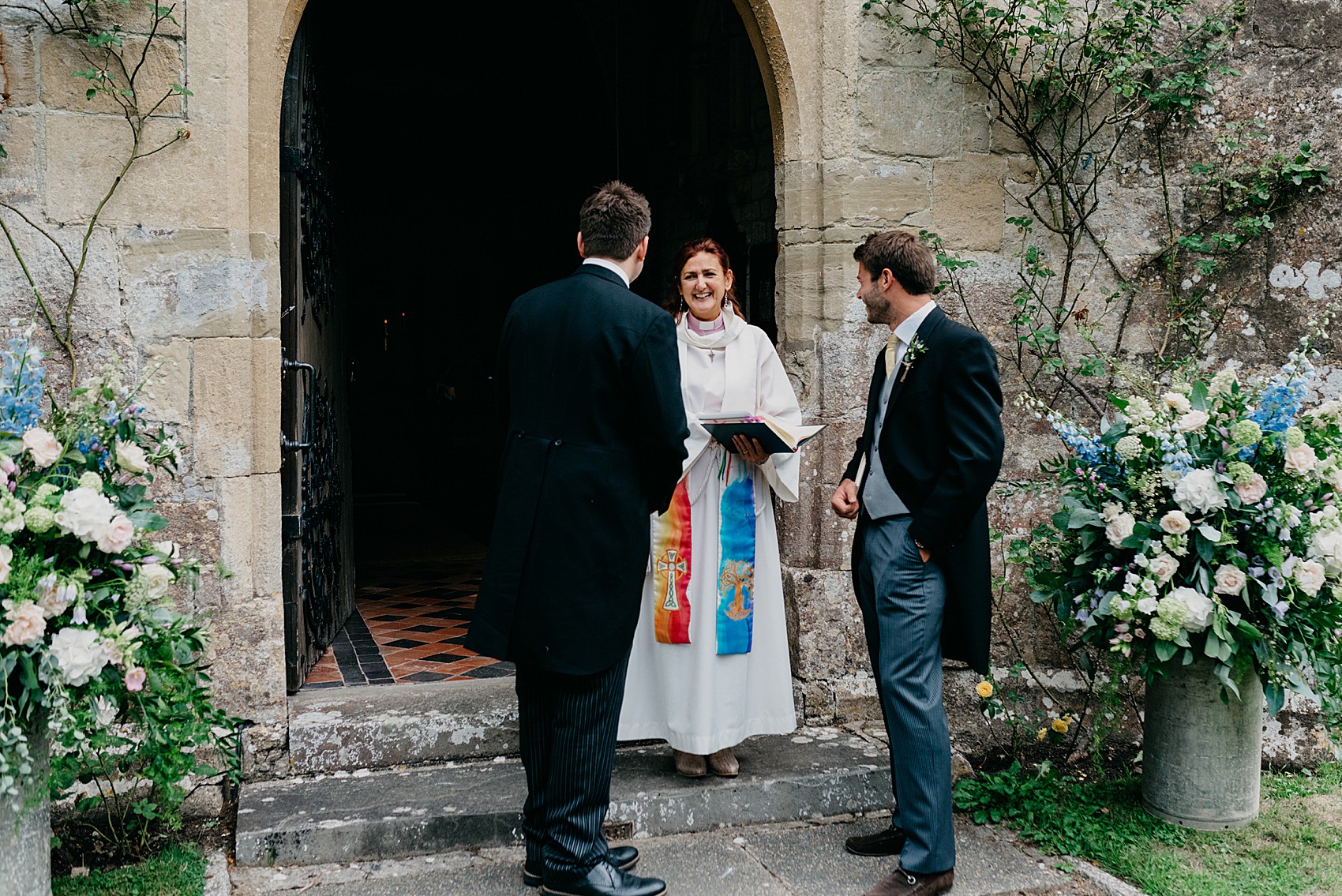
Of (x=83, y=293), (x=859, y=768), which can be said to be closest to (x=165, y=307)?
(x=83, y=293)

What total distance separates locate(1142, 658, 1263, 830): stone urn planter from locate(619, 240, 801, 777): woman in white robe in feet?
4.00

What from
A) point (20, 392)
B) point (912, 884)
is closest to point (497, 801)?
point (912, 884)

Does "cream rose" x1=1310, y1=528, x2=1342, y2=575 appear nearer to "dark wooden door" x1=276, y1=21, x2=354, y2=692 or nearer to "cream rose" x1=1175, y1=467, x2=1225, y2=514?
"cream rose" x1=1175, y1=467, x2=1225, y2=514

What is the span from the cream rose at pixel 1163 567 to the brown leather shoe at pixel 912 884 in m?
1.06

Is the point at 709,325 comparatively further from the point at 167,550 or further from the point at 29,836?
the point at 29,836

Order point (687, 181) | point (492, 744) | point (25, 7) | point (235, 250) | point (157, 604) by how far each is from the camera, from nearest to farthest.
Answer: point (157, 604)
point (25, 7)
point (235, 250)
point (492, 744)
point (687, 181)

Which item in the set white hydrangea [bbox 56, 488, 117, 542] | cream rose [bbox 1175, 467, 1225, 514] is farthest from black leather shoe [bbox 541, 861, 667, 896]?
cream rose [bbox 1175, 467, 1225, 514]

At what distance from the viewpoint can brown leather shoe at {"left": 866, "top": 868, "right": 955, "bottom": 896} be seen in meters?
2.99

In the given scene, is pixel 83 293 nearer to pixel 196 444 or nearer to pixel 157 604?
pixel 196 444

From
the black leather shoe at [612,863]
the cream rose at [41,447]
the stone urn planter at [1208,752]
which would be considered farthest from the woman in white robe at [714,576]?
the cream rose at [41,447]

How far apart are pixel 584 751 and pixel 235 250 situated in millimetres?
1962

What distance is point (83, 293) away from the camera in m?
3.43

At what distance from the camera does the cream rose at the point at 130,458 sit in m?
2.60

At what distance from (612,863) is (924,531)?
122 centimetres
